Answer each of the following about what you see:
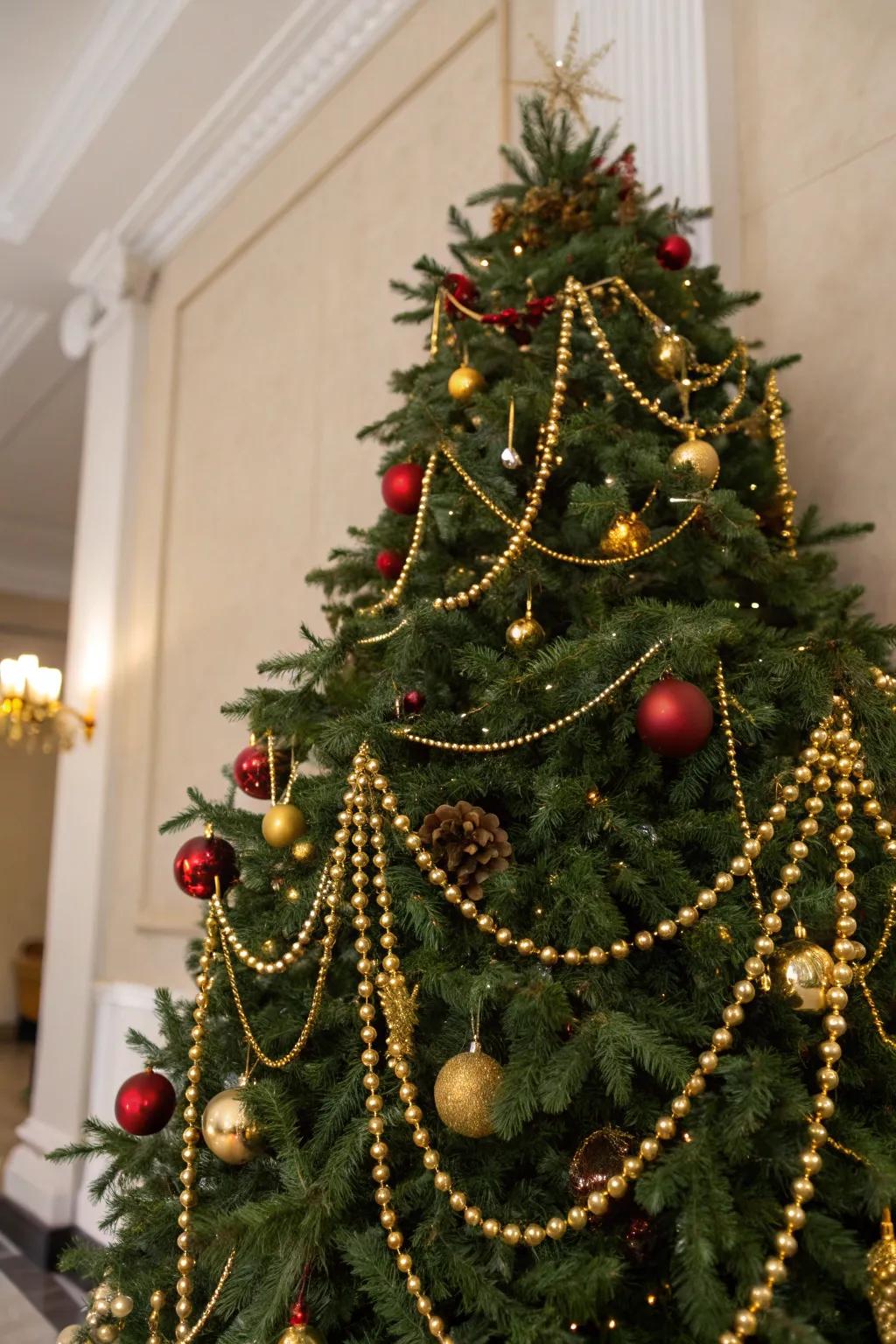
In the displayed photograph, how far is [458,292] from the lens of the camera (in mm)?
1512

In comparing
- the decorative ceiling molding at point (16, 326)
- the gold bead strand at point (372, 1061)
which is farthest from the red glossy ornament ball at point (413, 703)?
the decorative ceiling molding at point (16, 326)

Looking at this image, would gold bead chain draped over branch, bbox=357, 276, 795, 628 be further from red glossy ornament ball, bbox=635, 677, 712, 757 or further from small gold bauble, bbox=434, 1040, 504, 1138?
small gold bauble, bbox=434, 1040, 504, 1138

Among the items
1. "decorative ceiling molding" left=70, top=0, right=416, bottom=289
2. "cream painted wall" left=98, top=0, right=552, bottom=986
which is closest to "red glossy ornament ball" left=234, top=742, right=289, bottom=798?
"cream painted wall" left=98, top=0, right=552, bottom=986

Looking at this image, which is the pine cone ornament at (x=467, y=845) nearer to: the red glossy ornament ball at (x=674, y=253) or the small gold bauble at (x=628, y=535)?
the small gold bauble at (x=628, y=535)

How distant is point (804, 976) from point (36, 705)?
3259 millimetres

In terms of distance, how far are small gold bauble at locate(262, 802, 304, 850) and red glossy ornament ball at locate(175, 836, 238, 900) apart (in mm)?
103

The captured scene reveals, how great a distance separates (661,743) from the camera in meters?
0.99

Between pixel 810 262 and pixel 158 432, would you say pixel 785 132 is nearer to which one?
pixel 810 262

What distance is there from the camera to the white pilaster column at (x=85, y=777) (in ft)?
10.9

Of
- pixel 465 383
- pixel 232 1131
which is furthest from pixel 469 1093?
pixel 465 383

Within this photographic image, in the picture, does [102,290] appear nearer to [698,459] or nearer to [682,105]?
[682,105]

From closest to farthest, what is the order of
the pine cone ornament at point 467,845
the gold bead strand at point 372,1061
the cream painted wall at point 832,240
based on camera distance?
the gold bead strand at point 372,1061, the pine cone ornament at point 467,845, the cream painted wall at point 832,240

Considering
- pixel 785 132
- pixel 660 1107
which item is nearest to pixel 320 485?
pixel 785 132

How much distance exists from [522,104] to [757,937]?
138cm
